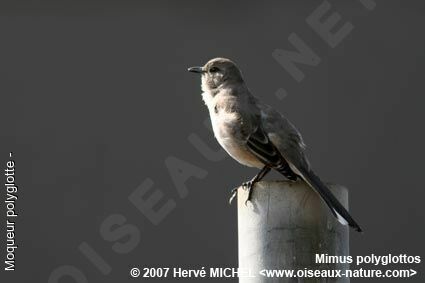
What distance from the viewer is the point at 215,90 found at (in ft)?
23.0

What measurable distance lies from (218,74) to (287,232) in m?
2.51

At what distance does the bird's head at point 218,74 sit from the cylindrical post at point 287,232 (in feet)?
6.86

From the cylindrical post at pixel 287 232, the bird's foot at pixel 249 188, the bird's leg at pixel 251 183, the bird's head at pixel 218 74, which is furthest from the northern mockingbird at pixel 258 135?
the cylindrical post at pixel 287 232

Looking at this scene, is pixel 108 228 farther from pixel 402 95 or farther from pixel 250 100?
pixel 402 95

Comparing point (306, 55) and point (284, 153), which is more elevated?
point (306, 55)

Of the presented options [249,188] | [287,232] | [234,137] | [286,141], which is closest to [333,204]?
[287,232]

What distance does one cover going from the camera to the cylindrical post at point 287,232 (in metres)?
4.76

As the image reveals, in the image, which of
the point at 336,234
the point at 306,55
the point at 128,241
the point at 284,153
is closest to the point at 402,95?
the point at 306,55

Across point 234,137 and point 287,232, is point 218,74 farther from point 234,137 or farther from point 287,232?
point 287,232

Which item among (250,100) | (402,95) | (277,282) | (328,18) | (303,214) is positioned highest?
(328,18)

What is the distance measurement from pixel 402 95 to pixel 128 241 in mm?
3540

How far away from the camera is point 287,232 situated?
4.78 metres

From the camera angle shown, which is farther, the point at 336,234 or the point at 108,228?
the point at 108,228

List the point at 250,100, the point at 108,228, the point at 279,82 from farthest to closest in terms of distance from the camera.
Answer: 1. the point at 279,82
2. the point at 108,228
3. the point at 250,100
